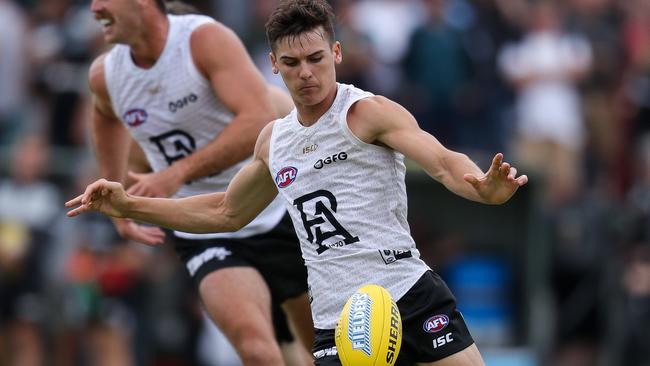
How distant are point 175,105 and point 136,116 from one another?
0.29 meters

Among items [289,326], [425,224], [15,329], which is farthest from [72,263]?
[289,326]

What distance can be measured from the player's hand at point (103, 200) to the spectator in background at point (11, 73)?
26.7 ft

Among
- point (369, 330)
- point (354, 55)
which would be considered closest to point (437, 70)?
point (354, 55)

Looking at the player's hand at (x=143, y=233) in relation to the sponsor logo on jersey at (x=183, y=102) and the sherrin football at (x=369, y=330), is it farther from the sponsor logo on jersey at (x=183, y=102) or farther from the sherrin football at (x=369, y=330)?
the sherrin football at (x=369, y=330)

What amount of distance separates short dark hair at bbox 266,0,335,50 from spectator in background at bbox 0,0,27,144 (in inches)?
340

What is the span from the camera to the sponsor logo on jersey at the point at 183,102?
8.58m

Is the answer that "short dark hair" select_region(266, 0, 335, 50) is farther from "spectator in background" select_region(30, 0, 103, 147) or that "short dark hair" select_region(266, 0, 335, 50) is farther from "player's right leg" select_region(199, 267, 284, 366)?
"spectator in background" select_region(30, 0, 103, 147)

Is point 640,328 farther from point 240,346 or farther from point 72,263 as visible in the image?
point 240,346

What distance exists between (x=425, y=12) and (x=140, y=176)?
763 cm

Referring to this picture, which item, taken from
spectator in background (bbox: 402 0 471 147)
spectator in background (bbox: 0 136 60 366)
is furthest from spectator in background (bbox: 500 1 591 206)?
spectator in background (bbox: 0 136 60 366)

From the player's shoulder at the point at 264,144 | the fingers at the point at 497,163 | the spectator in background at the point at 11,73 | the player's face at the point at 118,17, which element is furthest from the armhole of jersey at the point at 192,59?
the spectator in background at the point at 11,73

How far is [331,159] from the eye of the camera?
23.0 feet

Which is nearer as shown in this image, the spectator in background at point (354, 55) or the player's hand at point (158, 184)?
the player's hand at point (158, 184)

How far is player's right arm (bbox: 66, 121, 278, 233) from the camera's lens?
7.30 meters
